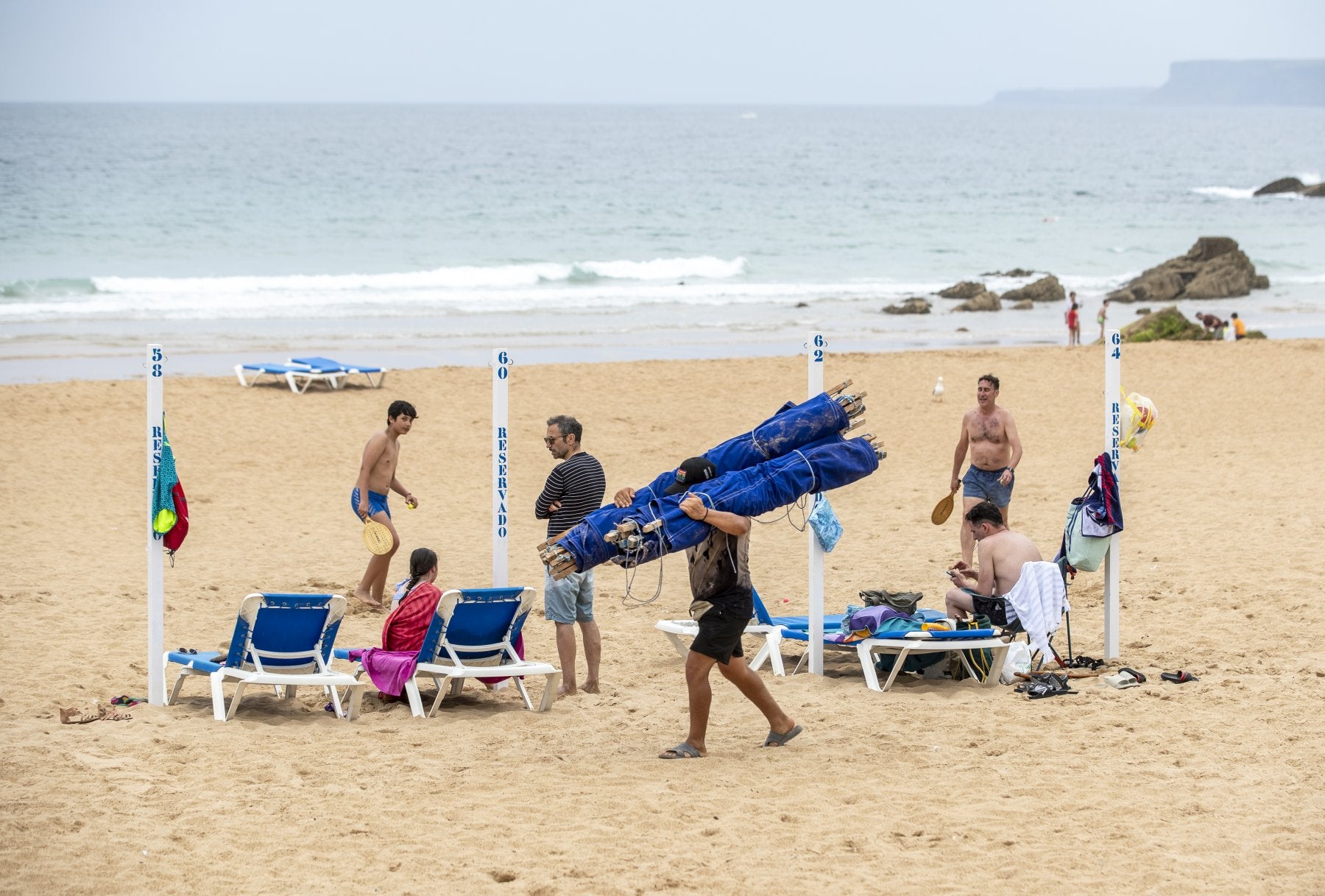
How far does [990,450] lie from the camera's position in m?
9.99

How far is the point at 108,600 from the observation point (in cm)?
995

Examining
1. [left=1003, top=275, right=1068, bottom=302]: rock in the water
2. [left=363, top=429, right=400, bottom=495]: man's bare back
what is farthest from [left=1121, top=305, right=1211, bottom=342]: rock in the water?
[left=363, top=429, right=400, bottom=495]: man's bare back

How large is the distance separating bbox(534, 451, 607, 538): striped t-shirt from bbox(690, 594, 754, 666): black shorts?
1311mm

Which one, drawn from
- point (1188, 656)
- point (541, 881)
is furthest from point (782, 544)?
point (541, 881)

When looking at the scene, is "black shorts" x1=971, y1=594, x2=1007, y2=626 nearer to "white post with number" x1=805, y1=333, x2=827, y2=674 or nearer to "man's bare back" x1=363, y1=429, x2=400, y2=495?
"white post with number" x1=805, y1=333, x2=827, y2=674

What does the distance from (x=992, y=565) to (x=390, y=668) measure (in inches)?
138

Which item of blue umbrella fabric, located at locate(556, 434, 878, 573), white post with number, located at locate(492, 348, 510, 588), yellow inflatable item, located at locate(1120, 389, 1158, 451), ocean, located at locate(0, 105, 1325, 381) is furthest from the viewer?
ocean, located at locate(0, 105, 1325, 381)

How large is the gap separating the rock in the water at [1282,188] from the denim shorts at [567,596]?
81.6m

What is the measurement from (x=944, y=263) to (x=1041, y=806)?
4158 centimetres

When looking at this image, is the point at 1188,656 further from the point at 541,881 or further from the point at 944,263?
→ the point at 944,263

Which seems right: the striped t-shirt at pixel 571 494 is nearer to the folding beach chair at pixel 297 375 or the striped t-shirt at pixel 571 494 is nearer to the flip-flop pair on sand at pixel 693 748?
the flip-flop pair on sand at pixel 693 748

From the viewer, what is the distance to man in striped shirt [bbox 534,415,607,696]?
7656 mm

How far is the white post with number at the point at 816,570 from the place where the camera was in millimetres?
7816

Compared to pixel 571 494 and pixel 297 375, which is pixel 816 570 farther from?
pixel 297 375
